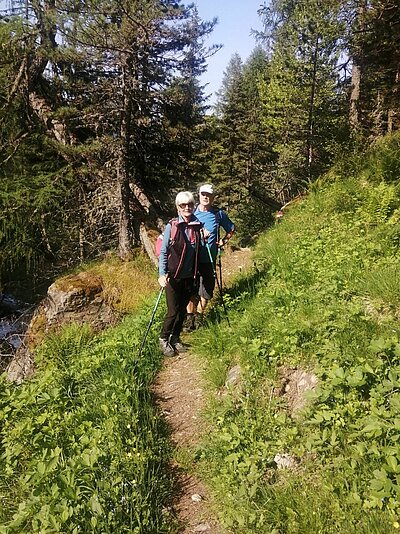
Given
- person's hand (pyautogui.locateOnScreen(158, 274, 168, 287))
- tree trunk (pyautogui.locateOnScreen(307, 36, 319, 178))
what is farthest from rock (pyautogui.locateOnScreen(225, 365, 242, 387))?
tree trunk (pyautogui.locateOnScreen(307, 36, 319, 178))

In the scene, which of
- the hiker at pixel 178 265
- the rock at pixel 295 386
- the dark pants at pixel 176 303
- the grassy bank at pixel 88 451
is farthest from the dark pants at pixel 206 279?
the rock at pixel 295 386

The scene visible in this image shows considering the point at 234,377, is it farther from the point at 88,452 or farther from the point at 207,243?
the point at 207,243

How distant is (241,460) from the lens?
3307mm

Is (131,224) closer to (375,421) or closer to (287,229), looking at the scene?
(287,229)

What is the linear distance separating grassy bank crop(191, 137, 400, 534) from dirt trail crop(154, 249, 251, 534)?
15cm

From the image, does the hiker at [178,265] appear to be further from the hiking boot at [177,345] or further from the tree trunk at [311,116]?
the tree trunk at [311,116]

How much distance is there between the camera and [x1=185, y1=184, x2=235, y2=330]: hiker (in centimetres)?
617

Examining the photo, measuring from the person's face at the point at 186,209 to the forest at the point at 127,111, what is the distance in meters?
5.32

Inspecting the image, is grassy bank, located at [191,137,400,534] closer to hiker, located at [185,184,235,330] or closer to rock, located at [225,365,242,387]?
rock, located at [225,365,242,387]

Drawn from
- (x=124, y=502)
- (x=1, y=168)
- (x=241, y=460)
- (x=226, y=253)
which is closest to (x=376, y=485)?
(x=241, y=460)

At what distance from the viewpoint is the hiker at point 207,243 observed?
6.17m

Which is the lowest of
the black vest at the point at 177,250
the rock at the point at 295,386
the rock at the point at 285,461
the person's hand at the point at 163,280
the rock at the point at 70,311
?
the rock at the point at 70,311

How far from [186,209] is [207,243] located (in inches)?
A: 41.3

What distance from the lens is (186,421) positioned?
4.29 meters
